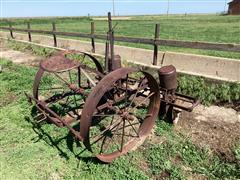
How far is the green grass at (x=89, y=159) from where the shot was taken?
355 centimetres

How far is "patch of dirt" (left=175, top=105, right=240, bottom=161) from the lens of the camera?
4.08m

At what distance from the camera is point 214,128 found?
4551 mm

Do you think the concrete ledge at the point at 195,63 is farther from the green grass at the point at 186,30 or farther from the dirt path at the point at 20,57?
the dirt path at the point at 20,57

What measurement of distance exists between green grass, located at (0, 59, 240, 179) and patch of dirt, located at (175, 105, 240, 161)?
0.44 ft

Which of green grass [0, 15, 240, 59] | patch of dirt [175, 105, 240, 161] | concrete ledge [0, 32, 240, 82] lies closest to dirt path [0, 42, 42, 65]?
concrete ledge [0, 32, 240, 82]

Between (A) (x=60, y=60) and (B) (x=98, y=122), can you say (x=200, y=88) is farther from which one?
(A) (x=60, y=60)

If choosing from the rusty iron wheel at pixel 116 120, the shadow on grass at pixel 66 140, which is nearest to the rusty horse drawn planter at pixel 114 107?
the rusty iron wheel at pixel 116 120

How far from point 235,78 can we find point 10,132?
4.80 meters

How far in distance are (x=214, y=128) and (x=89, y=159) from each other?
2132 mm

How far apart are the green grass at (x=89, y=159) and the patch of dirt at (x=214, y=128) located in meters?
0.13

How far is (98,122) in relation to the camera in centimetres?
480

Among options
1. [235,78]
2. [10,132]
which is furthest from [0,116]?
[235,78]

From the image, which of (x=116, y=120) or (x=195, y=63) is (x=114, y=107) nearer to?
(x=116, y=120)

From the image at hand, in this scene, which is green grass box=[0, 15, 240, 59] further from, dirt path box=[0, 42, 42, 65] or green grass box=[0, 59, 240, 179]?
dirt path box=[0, 42, 42, 65]
